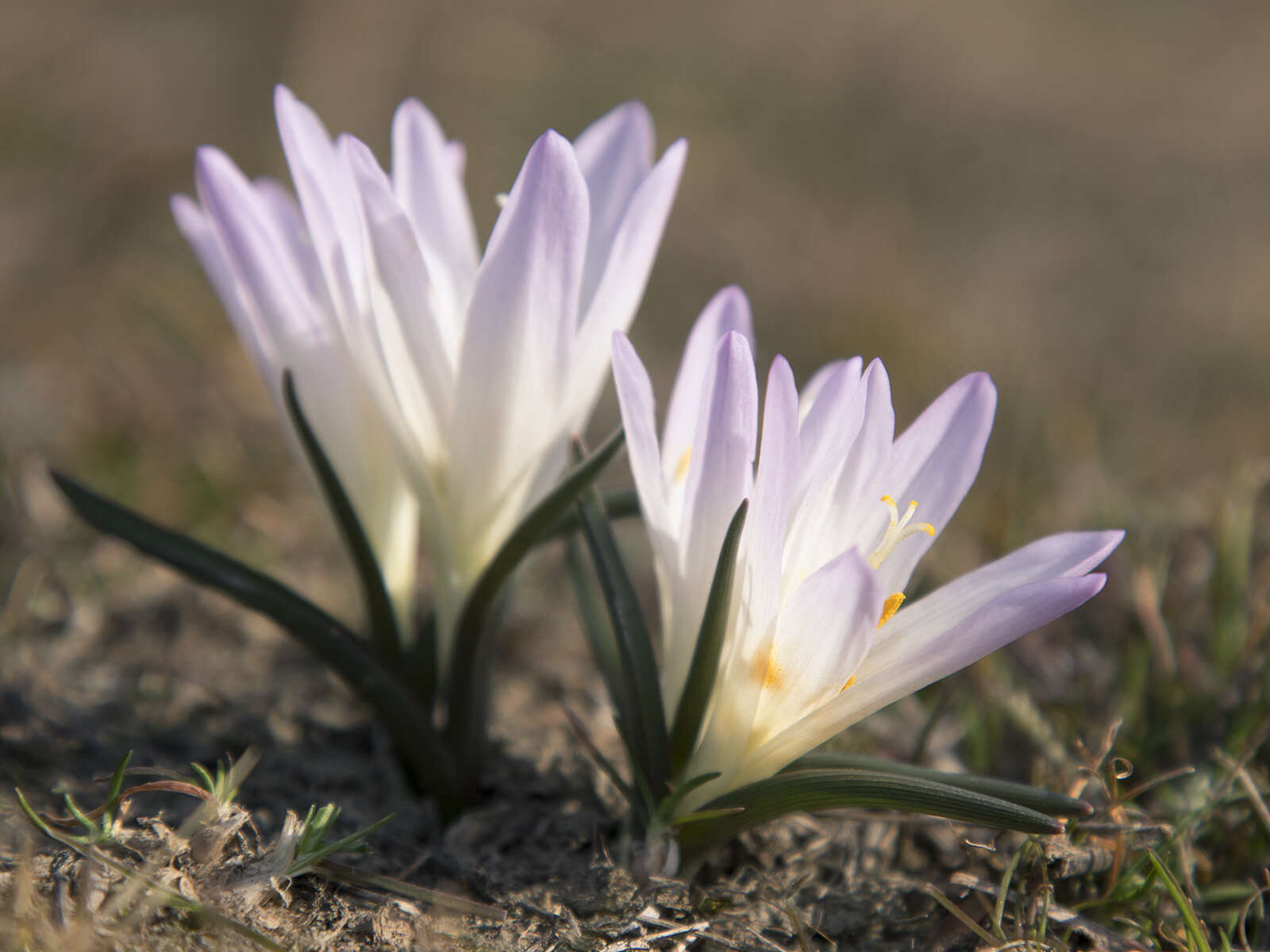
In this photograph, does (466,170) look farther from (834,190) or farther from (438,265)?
(438,265)

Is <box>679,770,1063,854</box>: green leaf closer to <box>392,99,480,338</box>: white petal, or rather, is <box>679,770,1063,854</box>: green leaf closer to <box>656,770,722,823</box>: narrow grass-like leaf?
<box>656,770,722,823</box>: narrow grass-like leaf

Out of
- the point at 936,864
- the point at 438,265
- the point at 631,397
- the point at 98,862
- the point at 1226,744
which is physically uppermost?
the point at 438,265

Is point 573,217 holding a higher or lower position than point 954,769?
higher

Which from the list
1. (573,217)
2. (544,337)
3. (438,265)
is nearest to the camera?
(573,217)

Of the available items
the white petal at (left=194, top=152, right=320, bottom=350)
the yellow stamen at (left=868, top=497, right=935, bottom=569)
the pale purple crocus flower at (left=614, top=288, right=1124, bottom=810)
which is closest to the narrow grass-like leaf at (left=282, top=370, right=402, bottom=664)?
the white petal at (left=194, top=152, right=320, bottom=350)

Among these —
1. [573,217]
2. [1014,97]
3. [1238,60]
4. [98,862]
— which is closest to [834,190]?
[1014,97]

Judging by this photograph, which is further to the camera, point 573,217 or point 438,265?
point 438,265

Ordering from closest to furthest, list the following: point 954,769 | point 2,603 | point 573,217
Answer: point 573,217
point 954,769
point 2,603

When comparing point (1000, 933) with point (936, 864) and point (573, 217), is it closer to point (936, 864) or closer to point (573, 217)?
point (936, 864)
